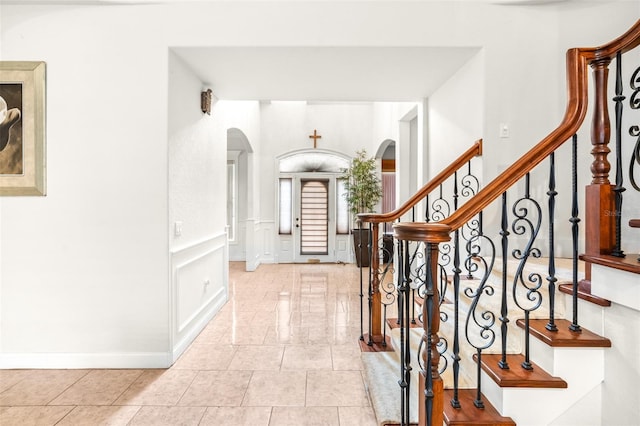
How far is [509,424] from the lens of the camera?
1.67 meters

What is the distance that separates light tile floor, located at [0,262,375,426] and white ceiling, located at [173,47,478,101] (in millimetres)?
2496

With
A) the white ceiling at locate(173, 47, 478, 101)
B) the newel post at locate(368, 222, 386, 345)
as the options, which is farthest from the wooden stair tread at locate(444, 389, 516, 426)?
the white ceiling at locate(173, 47, 478, 101)

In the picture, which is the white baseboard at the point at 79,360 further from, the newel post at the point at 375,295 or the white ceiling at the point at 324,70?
the white ceiling at the point at 324,70

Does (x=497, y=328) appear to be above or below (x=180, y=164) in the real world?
below

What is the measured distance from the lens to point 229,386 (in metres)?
2.68

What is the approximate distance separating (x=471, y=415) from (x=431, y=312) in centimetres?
58

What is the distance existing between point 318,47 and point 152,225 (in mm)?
1949

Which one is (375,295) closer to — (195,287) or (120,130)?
(195,287)

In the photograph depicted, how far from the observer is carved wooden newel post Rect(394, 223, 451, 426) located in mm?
1486

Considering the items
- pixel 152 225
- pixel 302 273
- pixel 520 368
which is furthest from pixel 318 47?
pixel 302 273

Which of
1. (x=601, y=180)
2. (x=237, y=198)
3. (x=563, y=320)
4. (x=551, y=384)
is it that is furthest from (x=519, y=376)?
(x=237, y=198)

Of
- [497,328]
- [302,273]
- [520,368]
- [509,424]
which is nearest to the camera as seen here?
[509,424]

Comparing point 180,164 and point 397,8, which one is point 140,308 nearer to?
point 180,164

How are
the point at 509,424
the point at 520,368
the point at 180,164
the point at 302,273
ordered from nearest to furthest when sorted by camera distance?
the point at 509,424 → the point at 520,368 → the point at 180,164 → the point at 302,273
